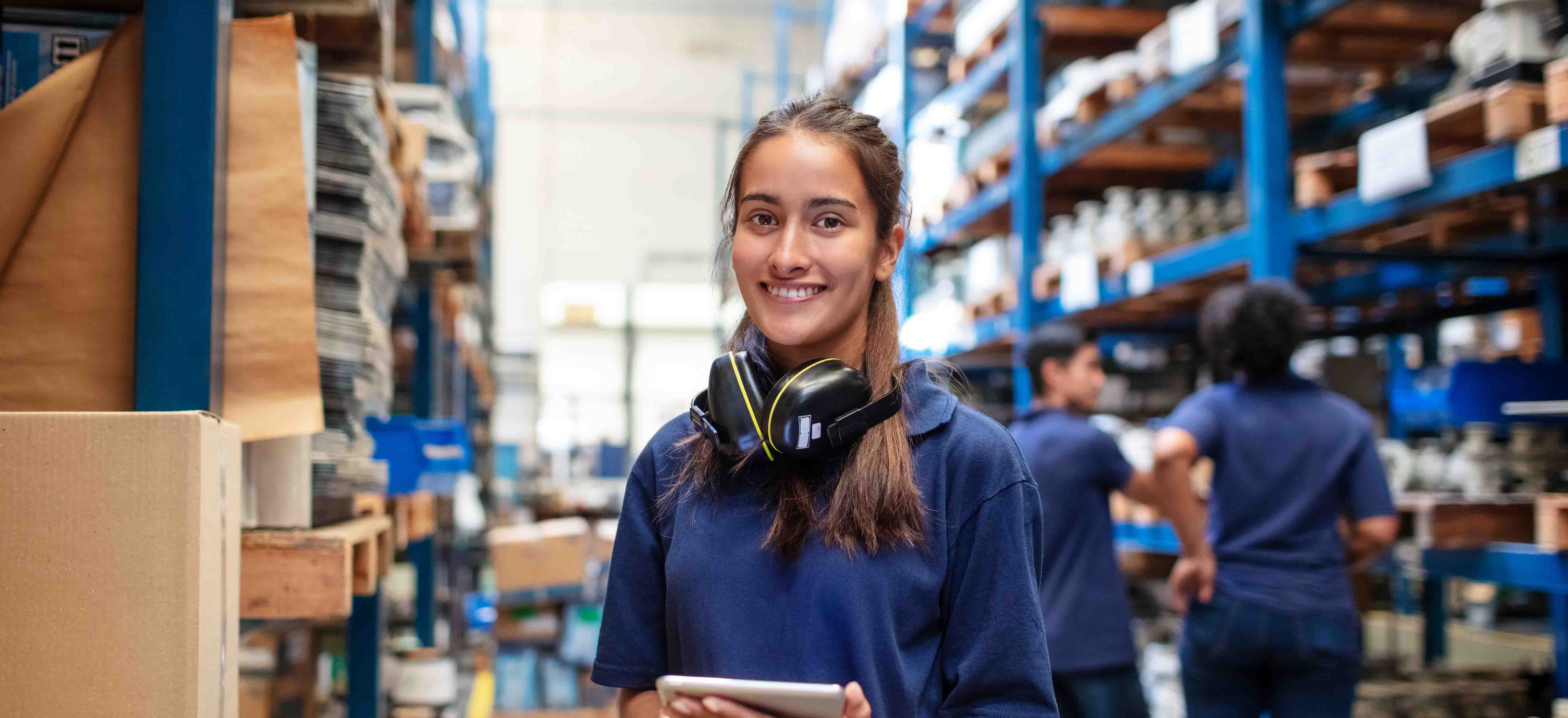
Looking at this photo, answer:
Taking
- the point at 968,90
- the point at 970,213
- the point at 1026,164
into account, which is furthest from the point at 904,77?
the point at 1026,164

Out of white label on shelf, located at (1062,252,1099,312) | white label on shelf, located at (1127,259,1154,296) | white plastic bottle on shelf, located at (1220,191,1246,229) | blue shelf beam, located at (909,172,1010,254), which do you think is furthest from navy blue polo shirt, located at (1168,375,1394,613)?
blue shelf beam, located at (909,172,1010,254)

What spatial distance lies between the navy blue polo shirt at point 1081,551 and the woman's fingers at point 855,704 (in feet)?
7.97

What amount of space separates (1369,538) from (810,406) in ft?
8.52

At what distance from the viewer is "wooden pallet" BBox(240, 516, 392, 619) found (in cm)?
198

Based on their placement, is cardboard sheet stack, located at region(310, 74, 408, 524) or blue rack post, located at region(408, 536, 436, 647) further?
blue rack post, located at region(408, 536, 436, 647)

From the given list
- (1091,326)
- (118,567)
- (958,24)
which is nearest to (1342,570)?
(118,567)

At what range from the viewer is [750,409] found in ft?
4.65

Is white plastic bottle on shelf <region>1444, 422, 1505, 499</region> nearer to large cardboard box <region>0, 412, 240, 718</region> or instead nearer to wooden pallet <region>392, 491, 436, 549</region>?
wooden pallet <region>392, 491, 436, 549</region>

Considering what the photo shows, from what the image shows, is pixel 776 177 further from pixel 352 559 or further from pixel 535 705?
pixel 535 705

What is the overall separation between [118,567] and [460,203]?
122 inches

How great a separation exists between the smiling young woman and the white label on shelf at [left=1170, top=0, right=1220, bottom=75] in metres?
3.45

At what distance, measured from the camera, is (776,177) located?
1449 millimetres

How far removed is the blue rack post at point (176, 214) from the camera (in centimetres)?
174

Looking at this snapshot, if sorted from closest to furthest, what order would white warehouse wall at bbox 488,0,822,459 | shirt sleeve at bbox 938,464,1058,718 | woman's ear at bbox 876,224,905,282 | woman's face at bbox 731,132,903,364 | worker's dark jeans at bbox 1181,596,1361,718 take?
shirt sleeve at bbox 938,464,1058,718
woman's face at bbox 731,132,903,364
woman's ear at bbox 876,224,905,282
worker's dark jeans at bbox 1181,596,1361,718
white warehouse wall at bbox 488,0,822,459
